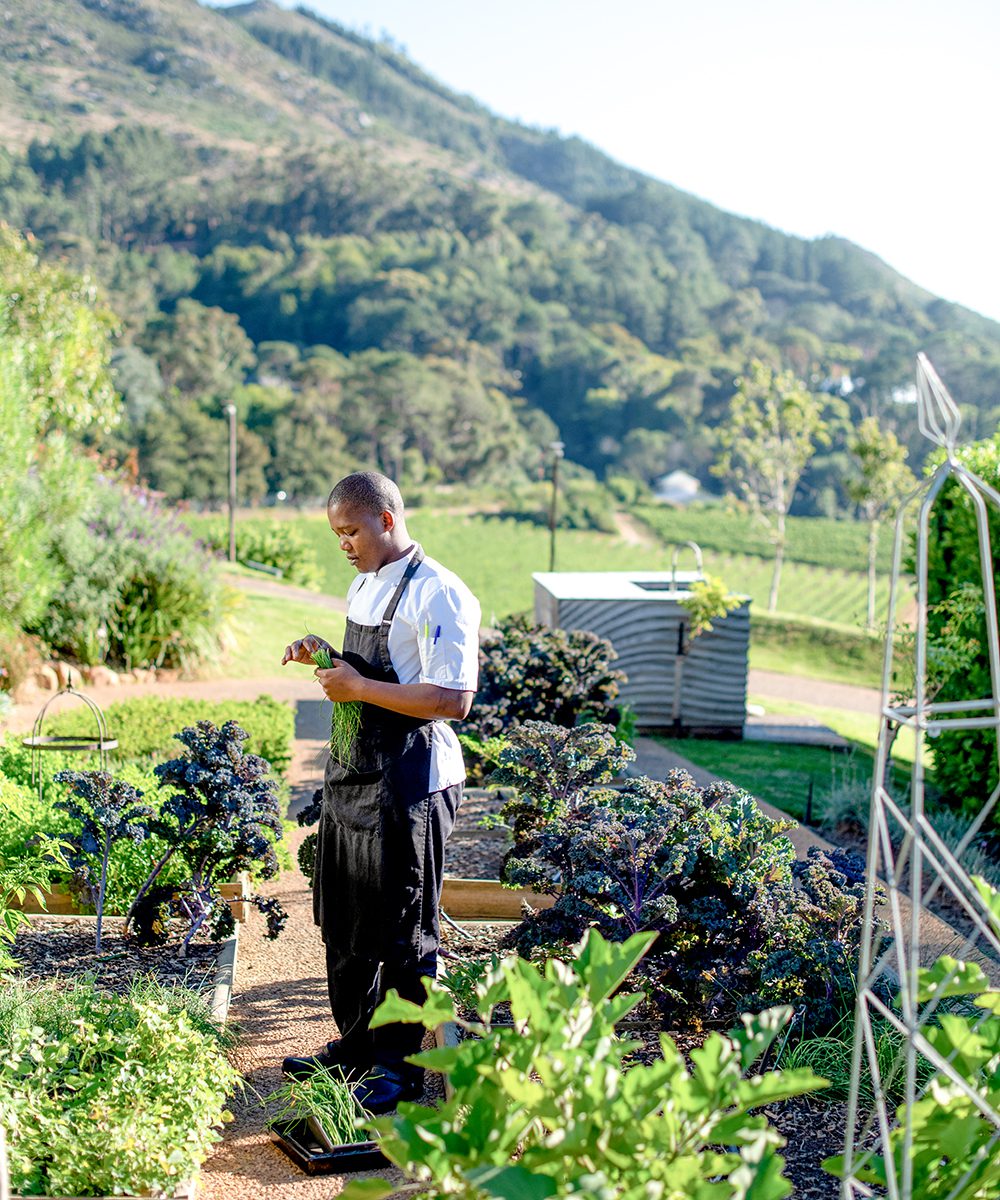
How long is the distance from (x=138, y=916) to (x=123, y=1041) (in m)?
1.17

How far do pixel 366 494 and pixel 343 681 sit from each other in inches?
19.6

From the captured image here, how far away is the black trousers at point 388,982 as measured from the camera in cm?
326

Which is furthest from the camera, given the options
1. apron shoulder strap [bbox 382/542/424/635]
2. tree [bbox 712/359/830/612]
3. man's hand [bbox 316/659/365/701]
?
tree [bbox 712/359/830/612]

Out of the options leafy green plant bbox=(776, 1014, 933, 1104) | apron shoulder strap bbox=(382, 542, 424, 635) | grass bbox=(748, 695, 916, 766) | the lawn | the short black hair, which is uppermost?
the short black hair

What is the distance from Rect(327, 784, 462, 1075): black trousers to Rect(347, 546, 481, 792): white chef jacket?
0.46 ft

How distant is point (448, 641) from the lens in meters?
3.12

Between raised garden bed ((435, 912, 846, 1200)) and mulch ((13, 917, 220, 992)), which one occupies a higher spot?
raised garden bed ((435, 912, 846, 1200))

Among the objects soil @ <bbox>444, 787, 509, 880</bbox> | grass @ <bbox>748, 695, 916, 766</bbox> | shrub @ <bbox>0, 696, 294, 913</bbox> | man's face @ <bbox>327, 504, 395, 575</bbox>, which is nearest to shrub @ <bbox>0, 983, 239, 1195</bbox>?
shrub @ <bbox>0, 696, 294, 913</bbox>

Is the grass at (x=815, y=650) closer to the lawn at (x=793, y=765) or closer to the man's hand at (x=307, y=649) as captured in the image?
the lawn at (x=793, y=765)

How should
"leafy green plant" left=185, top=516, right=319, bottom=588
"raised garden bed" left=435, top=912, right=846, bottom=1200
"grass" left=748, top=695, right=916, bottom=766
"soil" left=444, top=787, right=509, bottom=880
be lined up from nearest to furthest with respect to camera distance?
1. "raised garden bed" left=435, top=912, right=846, bottom=1200
2. "soil" left=444, top=787, right=509, bottom=880
3. "grass" left=748, top=695, right=916, bottom=766
4. "leafy green plant" left=185, top=516, right=319, bottom=588

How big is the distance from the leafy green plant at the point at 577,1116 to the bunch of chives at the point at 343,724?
4.21 ft

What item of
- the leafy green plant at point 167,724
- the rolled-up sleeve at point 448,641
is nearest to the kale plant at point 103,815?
the rolled-up sleeve at point 448,641

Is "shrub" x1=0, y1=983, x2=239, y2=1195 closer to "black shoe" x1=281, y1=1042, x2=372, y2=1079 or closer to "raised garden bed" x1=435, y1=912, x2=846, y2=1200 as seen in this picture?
"black shoe" x1=281, y1=1042, x2=372, y2=1079

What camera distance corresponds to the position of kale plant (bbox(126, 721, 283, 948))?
4.17 meters
